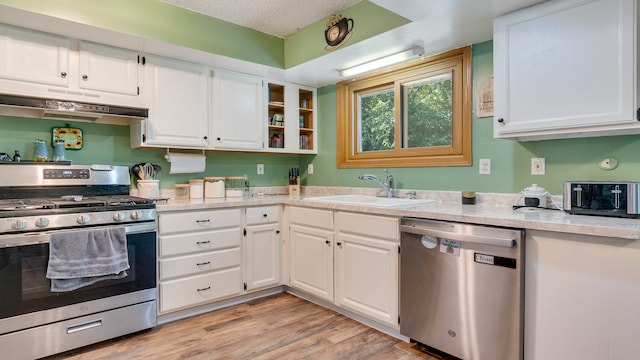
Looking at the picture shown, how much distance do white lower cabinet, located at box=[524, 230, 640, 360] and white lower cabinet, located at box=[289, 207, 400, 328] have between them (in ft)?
2.46

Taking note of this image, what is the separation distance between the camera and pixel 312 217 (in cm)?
276

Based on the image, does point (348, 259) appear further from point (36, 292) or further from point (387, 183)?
point (36, 292)

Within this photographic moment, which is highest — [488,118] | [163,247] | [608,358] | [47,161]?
[488,118]

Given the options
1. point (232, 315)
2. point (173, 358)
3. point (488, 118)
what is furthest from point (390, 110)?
point (173, 358)

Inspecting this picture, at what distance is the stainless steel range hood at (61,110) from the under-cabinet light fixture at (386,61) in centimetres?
161

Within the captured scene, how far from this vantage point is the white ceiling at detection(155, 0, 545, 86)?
6.27 feet

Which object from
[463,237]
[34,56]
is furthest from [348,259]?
[34,56]

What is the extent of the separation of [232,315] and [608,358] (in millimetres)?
2210

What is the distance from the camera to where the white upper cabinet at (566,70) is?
5.28ft

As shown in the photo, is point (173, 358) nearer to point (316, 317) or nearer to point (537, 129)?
point (316, 317)

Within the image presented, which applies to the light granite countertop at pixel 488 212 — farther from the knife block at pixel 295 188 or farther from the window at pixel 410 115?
the knife block at pixel 295 188

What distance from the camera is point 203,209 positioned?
2.62 meters

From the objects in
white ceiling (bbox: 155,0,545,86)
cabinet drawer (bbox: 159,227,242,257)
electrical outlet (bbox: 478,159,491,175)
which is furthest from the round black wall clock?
cabinet drawer (bbox: 159,227,242,257)

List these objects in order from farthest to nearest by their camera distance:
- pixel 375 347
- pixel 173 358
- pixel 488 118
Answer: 1. pixel 488 118
2. pixel 375 347
3. pixel 173 358
